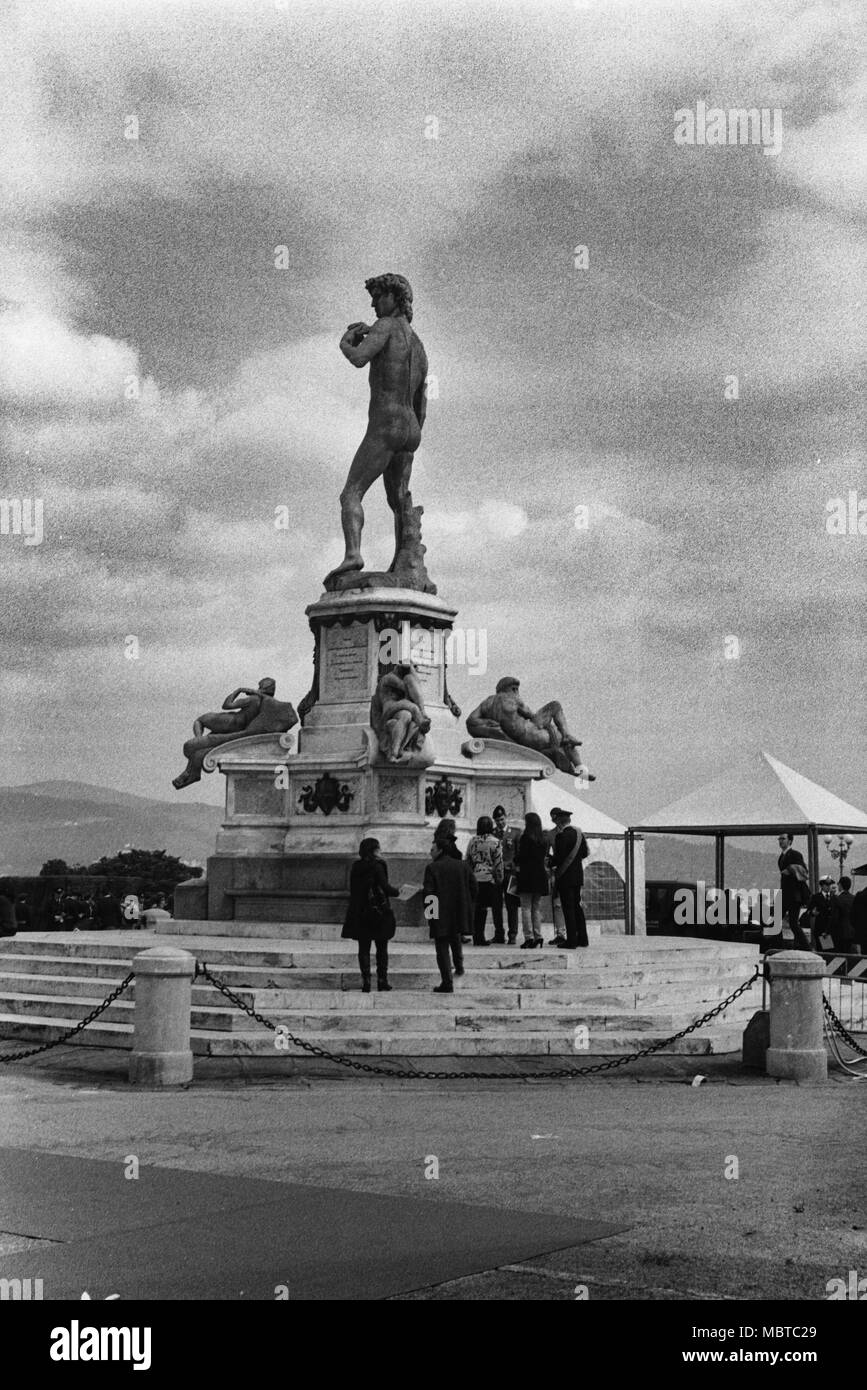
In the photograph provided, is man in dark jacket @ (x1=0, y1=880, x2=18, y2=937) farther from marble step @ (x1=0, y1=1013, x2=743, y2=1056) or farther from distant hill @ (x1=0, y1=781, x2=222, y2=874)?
distant hill @ (x1=0, y1=781, x2=222, y2=874)

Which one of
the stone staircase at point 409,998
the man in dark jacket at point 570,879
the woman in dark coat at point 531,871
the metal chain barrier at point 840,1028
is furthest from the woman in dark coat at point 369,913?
the metal chain barrier at point 840,1028

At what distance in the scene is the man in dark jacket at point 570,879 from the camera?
1686cm

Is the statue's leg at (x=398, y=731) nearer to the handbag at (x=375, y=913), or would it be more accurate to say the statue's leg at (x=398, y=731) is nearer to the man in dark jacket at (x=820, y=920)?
the handbag at (x=375, y=913)

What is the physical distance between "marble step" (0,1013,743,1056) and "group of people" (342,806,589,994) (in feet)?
3.34

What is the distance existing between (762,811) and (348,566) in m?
8.13

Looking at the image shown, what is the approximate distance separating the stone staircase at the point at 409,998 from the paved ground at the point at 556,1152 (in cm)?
85

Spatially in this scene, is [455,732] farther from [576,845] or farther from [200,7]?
[200,7]

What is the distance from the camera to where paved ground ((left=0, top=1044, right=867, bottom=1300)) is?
662 cm

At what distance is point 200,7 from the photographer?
14336mm

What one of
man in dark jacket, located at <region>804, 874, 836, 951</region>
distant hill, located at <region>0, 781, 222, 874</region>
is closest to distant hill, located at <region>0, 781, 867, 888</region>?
distant hill, located at <region>0, 781, 222, 874</region>

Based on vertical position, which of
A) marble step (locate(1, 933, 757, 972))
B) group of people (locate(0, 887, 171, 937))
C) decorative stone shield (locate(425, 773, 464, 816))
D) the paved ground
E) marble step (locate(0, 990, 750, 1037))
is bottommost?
the paved ground

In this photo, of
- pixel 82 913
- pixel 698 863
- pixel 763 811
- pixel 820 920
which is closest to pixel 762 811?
pixel 763 811

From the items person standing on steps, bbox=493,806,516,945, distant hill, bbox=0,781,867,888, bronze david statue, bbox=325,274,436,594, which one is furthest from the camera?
distant hill, bbox=0,781,867,888
